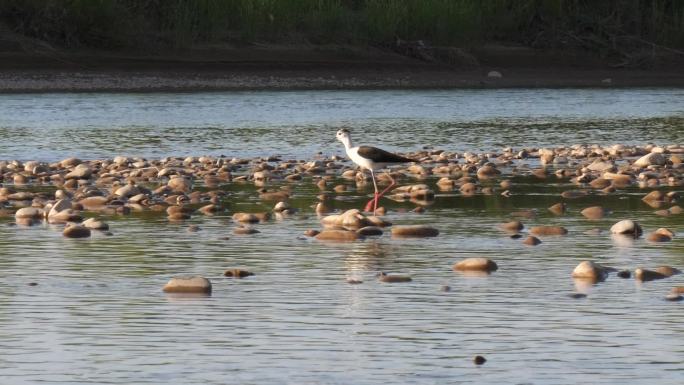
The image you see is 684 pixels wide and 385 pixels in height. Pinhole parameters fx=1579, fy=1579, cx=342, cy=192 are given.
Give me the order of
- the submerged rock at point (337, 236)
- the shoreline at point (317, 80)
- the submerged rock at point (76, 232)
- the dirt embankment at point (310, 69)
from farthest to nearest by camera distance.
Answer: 1. the dirt embankment at point (310, 69)
2. the shoreline at point (317, 80)
3. the submerged rock at point (76, 232)
4. the submerged rock at point (337, 236)

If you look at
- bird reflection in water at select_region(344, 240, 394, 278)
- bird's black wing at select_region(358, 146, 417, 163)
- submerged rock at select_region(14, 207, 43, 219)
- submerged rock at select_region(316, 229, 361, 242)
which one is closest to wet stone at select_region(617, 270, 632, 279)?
bird reflection in water at select_region(344, 240, 394, 278)

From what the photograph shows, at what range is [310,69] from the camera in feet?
159

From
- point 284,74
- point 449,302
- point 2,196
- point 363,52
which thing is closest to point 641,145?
point 2,196

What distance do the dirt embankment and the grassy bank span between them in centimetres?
69

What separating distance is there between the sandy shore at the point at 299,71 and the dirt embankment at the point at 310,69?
0.03 metres

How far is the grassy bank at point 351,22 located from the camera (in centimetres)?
4800

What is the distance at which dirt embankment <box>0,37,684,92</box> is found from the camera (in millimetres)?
44625

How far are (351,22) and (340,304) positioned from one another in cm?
4375

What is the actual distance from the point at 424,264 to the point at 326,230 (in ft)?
6.07

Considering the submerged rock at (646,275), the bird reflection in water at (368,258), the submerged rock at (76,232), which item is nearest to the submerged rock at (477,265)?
the bird reflection in water at (368,258)

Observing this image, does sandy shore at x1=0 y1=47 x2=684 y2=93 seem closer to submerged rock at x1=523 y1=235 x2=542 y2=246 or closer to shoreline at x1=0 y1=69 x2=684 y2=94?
shoreline at x1=0 y1=69 x2=684 y2=94

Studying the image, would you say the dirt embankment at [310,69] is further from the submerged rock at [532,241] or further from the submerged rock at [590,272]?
the submerged rock at [590,272]

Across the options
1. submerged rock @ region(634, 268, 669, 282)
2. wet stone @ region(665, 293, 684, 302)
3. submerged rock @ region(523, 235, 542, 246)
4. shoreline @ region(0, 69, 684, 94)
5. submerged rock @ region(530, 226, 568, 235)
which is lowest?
shoreline @ region(0, 69, 684, 94)

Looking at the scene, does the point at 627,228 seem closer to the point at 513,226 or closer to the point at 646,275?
the point at 513,226
